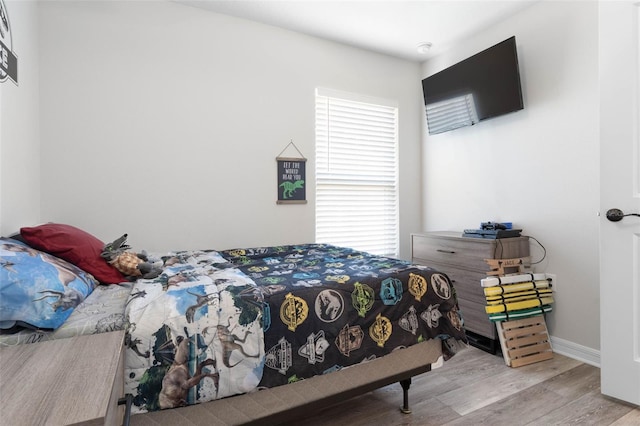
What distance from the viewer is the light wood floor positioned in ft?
5.47

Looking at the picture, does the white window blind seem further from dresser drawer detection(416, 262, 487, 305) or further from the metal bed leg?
the metal bed leg

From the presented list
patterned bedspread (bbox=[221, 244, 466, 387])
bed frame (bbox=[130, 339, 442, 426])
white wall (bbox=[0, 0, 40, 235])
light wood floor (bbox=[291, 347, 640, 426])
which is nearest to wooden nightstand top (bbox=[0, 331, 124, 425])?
bed frame (bbox=[130, 339, 442, 426])

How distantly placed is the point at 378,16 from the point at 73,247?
2795 mm

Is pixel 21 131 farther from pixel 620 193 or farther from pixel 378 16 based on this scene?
pixel 620 193

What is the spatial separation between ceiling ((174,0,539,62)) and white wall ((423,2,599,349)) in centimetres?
22

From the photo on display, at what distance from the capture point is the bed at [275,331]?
1.13m

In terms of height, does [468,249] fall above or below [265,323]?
above

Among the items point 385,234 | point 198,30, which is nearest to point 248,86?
point 198,30

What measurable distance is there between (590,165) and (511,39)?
3.77ft

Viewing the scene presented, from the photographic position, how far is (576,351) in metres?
2.36

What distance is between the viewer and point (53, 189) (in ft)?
7.19

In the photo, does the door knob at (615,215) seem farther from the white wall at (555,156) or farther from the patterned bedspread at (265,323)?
the patterned bedspread at (265,323)

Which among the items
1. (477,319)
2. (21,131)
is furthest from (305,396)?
(21,131)

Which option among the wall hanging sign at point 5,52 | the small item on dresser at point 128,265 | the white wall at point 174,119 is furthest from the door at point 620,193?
the wall hanging sign at point 5,52
